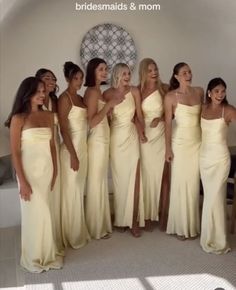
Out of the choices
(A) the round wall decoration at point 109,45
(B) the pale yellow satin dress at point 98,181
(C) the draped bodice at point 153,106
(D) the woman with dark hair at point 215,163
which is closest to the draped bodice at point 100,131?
(B) the pale yellow satin dress at point 98,181

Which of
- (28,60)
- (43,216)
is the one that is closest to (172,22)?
(28,60)

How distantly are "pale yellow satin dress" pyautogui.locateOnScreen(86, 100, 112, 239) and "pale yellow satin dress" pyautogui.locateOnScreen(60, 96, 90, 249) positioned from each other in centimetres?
7

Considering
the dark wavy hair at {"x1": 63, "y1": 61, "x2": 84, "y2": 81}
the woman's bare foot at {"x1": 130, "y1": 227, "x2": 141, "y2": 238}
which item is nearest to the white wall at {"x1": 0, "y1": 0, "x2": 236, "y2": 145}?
the dark wavy hair at {"x1": 63, "y1": 61, "x2": 84, "y2": 81}

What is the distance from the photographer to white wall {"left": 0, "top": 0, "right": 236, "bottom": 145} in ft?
13.6

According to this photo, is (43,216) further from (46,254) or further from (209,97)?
(209,97)

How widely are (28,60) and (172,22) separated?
5.11 feet

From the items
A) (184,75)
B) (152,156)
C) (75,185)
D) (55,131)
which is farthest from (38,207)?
(184,75)

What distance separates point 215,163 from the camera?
3133 mm

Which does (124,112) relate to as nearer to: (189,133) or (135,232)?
(189,133)

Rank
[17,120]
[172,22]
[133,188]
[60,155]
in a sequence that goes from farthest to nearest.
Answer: [172,22], [133,188], [60,155], [17,120]

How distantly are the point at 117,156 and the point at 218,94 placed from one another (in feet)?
3.13

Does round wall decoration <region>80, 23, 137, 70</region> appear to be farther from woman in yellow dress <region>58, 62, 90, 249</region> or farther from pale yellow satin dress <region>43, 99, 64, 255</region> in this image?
pale yellow satin dress <region>43, 99, 64, 255</region>

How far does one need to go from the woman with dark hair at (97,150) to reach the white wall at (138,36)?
44.3 inches

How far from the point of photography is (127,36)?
4.42 metres
